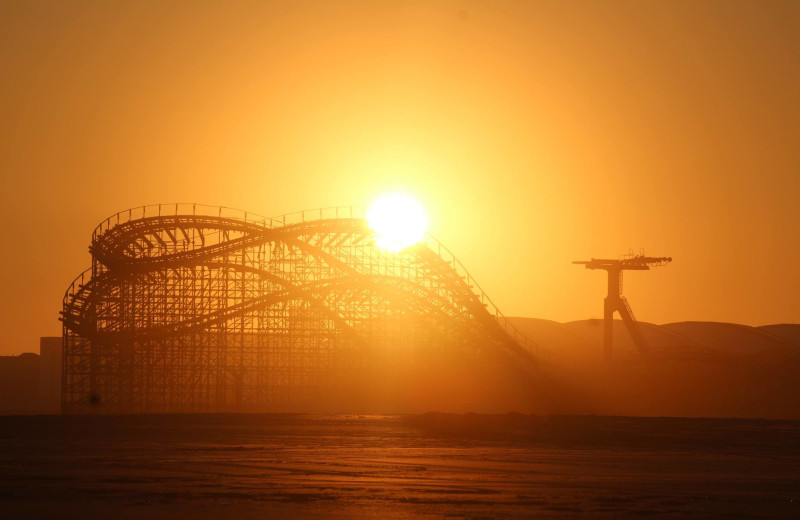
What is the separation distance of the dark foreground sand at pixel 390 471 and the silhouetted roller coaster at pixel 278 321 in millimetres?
11512

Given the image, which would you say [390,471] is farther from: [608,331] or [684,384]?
[608,331]

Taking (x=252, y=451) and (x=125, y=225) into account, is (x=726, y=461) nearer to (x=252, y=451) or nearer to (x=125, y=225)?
(x=252, y=451)

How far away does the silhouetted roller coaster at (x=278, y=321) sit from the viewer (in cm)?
4144

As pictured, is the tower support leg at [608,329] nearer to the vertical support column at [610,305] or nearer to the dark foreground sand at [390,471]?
the vertical support column at [610,305]

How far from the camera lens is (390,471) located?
17922mm

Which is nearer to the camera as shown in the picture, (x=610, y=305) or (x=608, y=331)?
(x=608, y=331)

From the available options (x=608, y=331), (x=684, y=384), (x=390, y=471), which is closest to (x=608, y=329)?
(x=608, y=331)

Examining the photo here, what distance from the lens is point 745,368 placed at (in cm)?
5112

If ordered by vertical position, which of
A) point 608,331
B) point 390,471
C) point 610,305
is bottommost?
point 390,471

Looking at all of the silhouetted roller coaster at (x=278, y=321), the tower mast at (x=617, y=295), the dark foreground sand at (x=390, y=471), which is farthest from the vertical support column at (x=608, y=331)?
the dark foreground sand at (x=390, y=471)

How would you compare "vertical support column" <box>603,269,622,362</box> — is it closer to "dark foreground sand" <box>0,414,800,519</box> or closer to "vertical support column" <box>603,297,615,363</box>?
"vertical support column" <box>603,297,615,363</box>

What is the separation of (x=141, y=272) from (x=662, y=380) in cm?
2240

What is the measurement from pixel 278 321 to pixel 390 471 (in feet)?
84.9

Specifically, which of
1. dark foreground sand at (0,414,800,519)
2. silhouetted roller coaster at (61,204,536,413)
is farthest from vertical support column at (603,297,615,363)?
dark foreground sand at (0,414,800,519)
